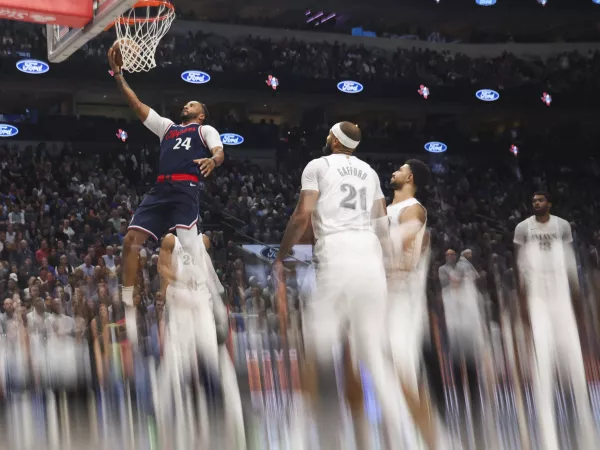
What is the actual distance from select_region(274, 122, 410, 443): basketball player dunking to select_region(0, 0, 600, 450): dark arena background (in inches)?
3.9

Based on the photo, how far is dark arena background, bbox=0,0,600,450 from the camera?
666 cm

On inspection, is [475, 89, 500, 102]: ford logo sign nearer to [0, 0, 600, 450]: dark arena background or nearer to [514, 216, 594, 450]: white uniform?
[0, 0, 600, 450]: dark arena background

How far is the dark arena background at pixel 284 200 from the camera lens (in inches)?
262

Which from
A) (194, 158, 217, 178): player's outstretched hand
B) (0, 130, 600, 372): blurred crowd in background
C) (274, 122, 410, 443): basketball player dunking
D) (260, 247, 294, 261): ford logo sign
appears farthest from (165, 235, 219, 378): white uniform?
(260, 247, 294, 261): ford logo sign

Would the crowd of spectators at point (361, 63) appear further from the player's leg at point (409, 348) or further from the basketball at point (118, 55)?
the player's leg at point (409, 348)

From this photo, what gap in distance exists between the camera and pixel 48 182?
1906 cm

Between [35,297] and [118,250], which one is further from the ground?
[118,250]

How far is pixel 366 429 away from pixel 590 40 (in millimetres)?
30335

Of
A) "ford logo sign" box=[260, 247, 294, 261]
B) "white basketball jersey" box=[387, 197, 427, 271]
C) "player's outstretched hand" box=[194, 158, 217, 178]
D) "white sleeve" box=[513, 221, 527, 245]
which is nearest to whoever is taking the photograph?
"white basketball jersey" box=[387, 197, 427, 271]

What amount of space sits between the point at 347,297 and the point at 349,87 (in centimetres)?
2240

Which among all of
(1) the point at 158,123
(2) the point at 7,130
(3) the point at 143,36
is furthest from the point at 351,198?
(2) the point at 7,130

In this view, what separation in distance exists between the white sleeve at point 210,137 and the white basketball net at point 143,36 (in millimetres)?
1120

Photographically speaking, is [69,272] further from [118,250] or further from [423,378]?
[423,378]

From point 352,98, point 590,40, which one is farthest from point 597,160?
point 352,98
